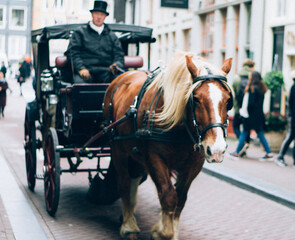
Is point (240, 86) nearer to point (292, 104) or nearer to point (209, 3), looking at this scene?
point (292, 104)

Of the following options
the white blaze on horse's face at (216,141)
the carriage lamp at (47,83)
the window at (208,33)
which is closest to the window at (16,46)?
the window at (208,33)

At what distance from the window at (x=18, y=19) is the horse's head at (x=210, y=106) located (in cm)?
5120

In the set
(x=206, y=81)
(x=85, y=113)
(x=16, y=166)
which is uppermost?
(x=206, y=81)

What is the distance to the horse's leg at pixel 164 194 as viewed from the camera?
521 cm

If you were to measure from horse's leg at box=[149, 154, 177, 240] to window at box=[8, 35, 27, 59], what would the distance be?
53.7 meters

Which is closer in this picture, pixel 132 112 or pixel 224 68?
pixel 224 68

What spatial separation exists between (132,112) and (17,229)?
1.77 meters

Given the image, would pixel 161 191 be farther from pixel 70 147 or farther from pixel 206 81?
pixel 70 147

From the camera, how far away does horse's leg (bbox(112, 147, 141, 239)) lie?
598cm

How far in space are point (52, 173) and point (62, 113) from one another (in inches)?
34.8

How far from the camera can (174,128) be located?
5.28m

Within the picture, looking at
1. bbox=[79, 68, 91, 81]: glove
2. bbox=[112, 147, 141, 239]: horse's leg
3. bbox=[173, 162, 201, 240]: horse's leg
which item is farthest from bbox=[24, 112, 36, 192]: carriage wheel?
bbox=[173, 162, 201, 240]: horse's leg

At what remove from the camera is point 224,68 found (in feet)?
17.0

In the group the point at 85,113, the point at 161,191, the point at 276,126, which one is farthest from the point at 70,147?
the point at 276,126
